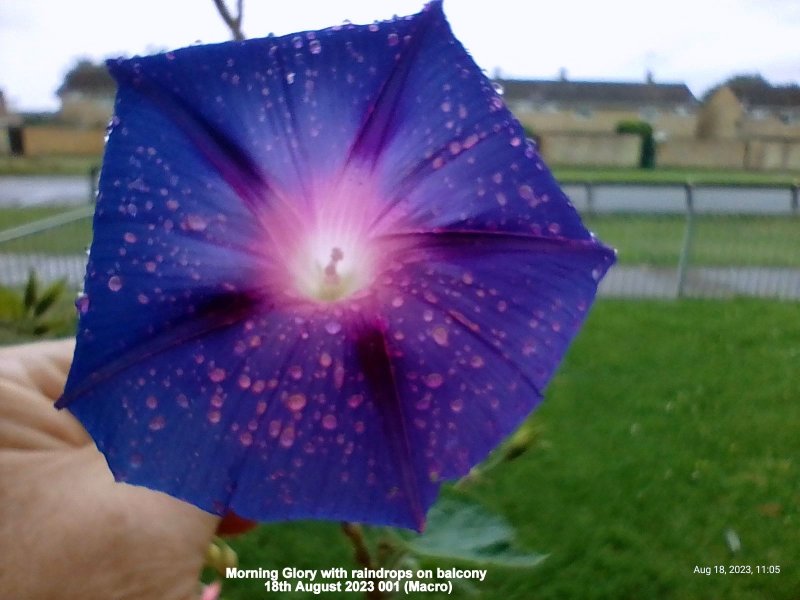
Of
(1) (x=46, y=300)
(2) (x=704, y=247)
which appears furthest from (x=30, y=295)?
(2) (x=704, y=247)

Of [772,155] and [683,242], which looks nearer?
[772,155]

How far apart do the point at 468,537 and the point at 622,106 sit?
1273 mm

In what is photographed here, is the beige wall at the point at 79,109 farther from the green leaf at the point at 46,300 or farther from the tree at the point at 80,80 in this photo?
the green leaf at the point at 46,300

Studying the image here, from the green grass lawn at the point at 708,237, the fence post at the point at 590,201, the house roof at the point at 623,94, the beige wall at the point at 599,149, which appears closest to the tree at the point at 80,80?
the beige wall at the point at 599,149

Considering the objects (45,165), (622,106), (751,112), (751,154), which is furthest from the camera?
(622,106)

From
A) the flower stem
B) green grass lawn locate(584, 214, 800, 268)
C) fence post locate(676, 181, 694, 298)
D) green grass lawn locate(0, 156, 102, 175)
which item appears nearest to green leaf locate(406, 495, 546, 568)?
the flower stem

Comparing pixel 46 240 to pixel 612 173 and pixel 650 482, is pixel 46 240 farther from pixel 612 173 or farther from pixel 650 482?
pixel 650 482

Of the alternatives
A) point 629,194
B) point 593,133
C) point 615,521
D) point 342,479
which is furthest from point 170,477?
point 629,194

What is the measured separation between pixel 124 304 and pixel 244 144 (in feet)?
0.16

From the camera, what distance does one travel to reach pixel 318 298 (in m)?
0.18

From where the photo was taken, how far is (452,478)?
0.16 meters

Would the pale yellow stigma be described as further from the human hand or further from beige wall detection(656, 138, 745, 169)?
beige wall detection(656, 138, 745, 169)

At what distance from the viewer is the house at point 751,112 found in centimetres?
119

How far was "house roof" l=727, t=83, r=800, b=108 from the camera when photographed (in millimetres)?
1210
